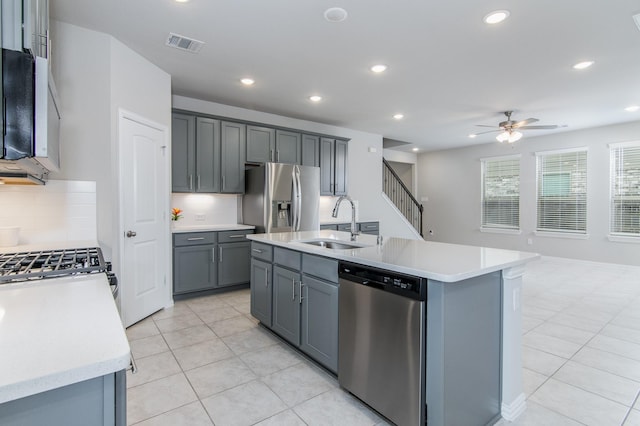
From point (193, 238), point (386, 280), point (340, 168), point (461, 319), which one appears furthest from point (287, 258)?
point (340, 168)

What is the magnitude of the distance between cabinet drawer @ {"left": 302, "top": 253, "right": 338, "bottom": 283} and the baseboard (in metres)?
1.24

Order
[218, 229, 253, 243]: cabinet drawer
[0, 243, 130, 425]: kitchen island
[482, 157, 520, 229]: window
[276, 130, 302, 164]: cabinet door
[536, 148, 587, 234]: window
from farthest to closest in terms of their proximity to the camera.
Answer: [482, 157, 520, 229]: window → [536, 148, 587, 234]: window → [276, 130, 302, 164]: cabinet door → [218, 229, 253, 243]: cabinet drawer → [0, 243, 130, 425]: kitchen island

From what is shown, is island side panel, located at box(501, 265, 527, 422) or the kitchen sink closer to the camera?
island side panel, located at box(501, 265, 527, 422)

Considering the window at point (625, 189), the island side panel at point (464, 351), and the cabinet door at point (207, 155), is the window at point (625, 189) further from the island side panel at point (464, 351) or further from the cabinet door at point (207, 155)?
the cabinet door at point (207, 155)

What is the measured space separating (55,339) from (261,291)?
238cm

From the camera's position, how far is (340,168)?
20.1ft

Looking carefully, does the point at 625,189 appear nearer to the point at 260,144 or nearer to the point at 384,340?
the point at 260,144

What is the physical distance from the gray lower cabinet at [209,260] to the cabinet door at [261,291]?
122 cm

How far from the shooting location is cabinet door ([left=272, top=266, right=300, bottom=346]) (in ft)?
8.63

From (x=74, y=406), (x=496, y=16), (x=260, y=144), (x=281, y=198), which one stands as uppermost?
(x=496, y=16)

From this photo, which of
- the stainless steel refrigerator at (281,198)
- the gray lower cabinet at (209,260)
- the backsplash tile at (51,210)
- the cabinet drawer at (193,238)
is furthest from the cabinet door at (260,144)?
the backsplash tile at (51,210)

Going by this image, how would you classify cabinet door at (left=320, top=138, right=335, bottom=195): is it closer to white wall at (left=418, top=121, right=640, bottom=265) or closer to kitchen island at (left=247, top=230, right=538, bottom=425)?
kitchen island at (left=247, top=230, right=538, bottom=425)

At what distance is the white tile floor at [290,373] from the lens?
196 centimetres

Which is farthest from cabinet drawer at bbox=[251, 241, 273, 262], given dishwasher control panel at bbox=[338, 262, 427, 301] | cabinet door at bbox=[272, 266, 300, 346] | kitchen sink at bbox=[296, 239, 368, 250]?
dishwasher control panel at bbox=[338, 262, 427, 301]
